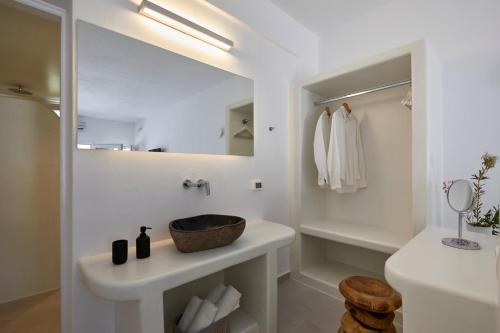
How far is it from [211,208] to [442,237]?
1460mm

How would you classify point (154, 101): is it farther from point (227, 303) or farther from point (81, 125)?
point (227, 303)

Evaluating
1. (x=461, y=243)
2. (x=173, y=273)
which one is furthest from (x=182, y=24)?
(x=461, y=243)

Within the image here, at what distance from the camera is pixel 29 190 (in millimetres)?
2082

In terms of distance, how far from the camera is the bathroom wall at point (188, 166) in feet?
4.01

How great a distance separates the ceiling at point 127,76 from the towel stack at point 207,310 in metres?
1.27

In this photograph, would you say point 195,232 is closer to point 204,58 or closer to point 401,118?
point 204,58

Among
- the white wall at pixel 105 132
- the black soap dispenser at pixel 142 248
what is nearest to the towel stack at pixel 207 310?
the black soap dispenser at pixel 142 248

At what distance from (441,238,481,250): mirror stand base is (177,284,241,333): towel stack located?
4.04 ft

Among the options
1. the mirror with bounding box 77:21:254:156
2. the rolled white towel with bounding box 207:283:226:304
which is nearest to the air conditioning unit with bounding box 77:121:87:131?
the mirror with bounding box 77:21:254:156

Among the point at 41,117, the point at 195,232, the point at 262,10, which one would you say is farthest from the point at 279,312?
the point at 41,117

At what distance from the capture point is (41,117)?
7.09 feet

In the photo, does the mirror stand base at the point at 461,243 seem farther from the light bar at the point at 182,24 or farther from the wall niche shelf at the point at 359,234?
the light bar at the point at 182,24

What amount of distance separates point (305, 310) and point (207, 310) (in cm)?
92

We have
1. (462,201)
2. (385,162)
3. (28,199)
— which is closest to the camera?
(462,201)
